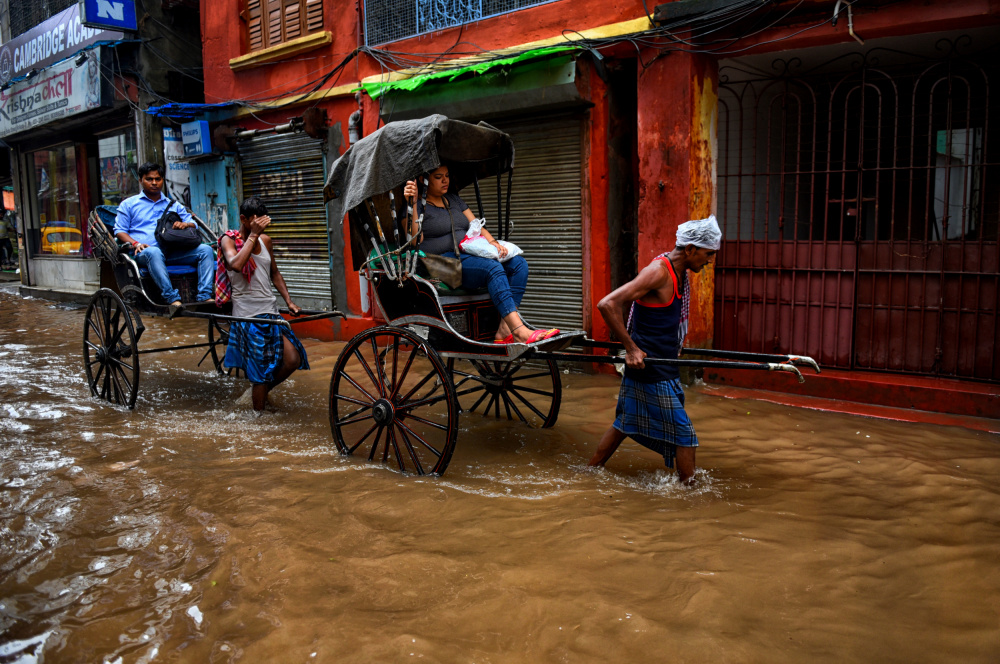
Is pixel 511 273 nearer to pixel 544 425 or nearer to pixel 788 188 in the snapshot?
pixel 544 425

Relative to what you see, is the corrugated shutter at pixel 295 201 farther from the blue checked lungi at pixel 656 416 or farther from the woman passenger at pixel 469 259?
the blue checked lungi at pixel 656 416

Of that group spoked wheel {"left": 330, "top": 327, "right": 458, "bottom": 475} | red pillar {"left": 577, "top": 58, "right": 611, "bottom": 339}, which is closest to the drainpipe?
red pillar {"left": 577, "top": 58, "right": 611, "bottom": 339}

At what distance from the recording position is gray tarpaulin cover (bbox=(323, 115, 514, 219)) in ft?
14.7

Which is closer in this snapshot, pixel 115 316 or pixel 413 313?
pixel 413 313

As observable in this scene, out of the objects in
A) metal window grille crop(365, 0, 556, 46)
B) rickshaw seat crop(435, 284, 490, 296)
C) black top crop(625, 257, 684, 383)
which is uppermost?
metal window grille crop(365, 0, 556, 46)

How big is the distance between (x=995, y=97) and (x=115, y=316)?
843 cm

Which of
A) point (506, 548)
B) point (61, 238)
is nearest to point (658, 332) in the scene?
point (506, 548)

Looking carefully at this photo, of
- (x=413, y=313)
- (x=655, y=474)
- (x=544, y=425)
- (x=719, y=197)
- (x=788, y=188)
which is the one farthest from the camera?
(x=788, y=188)

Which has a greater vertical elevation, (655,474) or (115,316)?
(115,316)

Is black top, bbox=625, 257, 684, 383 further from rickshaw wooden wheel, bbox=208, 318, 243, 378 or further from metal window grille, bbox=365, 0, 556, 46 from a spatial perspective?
metal window grille, bbox=365, 0, 556, 46

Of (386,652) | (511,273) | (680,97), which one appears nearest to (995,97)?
(680,97)

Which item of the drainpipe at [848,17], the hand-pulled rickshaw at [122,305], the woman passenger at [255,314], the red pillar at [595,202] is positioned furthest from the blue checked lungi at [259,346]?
the drainpipe at [848,17]

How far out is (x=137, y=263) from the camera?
6727 mm

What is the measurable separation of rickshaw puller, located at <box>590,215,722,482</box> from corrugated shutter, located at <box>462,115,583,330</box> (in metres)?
3.73
